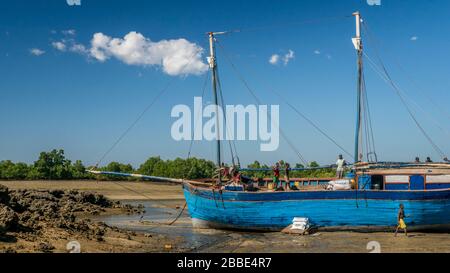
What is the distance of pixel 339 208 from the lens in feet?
81.7

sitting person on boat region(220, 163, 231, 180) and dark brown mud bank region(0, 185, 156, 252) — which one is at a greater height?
sitting person on boat region(220, 163, 231, 180)

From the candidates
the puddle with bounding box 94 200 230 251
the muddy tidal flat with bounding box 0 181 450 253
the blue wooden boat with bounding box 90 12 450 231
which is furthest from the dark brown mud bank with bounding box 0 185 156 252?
the blue wooden boat with bounding box 90 12 450 231

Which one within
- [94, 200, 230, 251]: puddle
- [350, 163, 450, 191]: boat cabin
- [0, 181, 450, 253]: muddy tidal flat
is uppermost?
[350, 163, 450, 191]: boat cabin

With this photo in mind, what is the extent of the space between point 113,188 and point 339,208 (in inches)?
1624

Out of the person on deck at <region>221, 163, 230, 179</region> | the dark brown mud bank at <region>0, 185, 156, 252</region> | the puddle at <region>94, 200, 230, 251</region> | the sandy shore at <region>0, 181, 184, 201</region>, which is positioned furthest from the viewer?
the sandy shore at <region>0, 181, 184, 201</region>

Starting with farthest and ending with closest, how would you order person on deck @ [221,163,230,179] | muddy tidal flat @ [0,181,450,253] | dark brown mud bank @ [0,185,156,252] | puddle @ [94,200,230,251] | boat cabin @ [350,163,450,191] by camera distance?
1. person on deck @ [221,163,230,179]
2. boat cabin @ [350,163,450,191]
3. puddle @ [94,200,230,251]
4. muddy tidal flat @ [0,181,450,253]
5. dark brown mud bank @ [0,185,156,252]

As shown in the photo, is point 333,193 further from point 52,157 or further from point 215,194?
point 52,157

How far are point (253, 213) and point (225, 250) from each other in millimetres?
6746

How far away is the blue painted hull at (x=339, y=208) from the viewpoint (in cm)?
2423

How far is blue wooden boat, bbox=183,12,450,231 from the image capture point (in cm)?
2427

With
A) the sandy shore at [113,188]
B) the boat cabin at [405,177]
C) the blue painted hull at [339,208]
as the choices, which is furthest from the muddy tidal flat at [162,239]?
the sandy shore at [113,188]

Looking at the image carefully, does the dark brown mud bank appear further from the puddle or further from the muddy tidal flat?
the puddle
